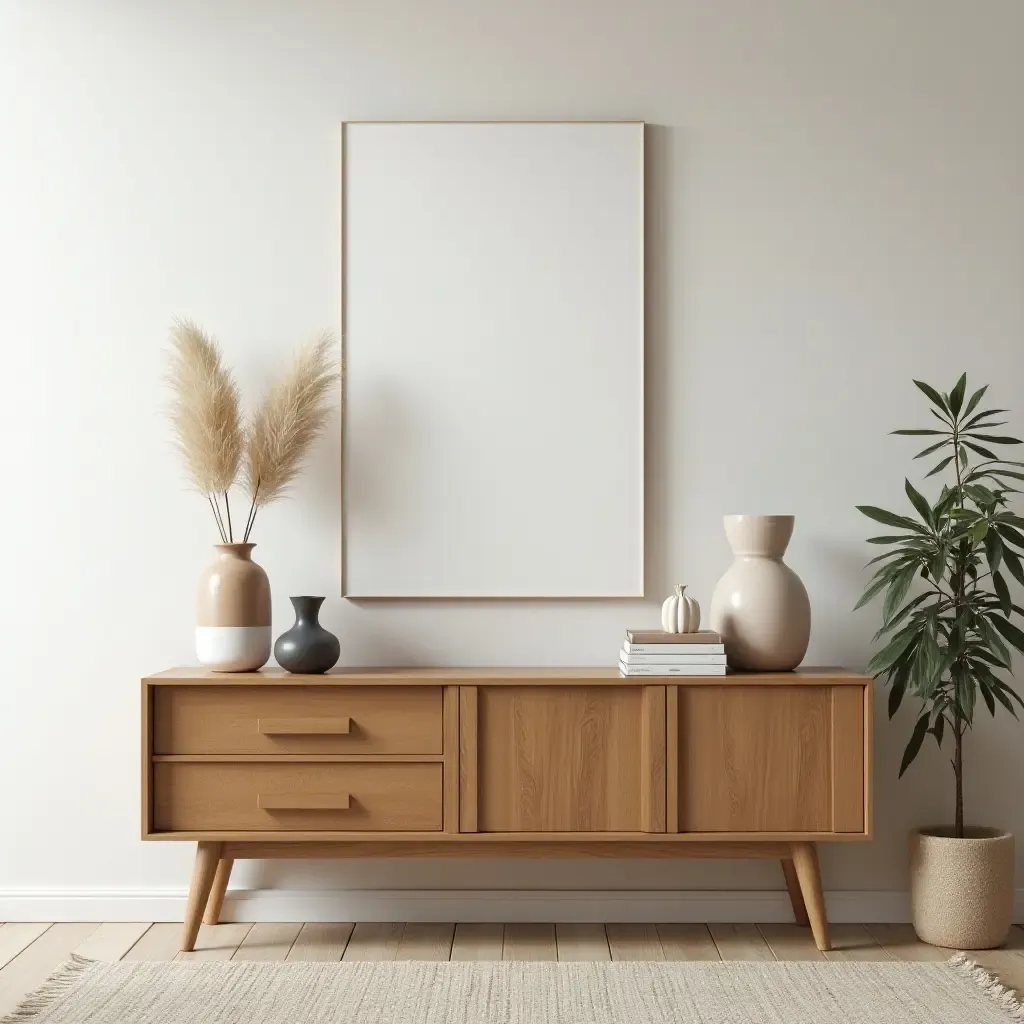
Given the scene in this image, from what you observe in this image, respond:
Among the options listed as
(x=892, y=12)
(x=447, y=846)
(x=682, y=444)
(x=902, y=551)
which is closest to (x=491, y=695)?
(x=447, y=846)

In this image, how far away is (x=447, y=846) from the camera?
104 inches

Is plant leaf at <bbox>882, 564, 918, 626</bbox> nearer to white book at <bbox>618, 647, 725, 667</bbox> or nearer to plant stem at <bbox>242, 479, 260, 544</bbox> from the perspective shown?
white book at <bbox>618, 647, 725, 667</bbox>

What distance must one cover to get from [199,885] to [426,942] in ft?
1.88

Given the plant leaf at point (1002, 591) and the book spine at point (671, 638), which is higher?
the plant leaf at point (1002, 591)

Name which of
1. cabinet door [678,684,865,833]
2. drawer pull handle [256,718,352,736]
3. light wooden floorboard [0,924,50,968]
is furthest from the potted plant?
light wooden floorboard [0,924,50,968]

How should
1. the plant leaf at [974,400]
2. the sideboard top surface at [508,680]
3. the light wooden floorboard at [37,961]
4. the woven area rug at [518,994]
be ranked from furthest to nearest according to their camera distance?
the plant leaf at [974,400], the sideboard top surface at [508,680], the light wooden floorboard at [37,961], the woven area rug at [518,994]

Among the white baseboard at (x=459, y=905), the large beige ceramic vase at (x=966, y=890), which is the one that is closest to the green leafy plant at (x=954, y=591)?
the large beige ceramic vase at (x=966, y=890)

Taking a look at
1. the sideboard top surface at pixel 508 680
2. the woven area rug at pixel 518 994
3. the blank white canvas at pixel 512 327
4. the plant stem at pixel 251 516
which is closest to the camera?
the woven area rug at pixel 518 994

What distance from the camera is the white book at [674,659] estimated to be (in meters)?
2.60

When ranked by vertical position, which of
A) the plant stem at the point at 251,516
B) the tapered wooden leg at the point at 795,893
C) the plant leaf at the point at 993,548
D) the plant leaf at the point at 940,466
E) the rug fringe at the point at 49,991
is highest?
the plant leaf at the point at 940,466

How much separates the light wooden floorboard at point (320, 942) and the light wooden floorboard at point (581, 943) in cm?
53

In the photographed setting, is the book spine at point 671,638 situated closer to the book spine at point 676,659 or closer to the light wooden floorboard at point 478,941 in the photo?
the book spine at point 676,659

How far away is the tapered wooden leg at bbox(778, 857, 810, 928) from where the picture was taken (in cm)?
282

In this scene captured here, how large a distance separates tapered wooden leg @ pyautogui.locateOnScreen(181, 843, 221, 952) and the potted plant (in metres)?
1.67
